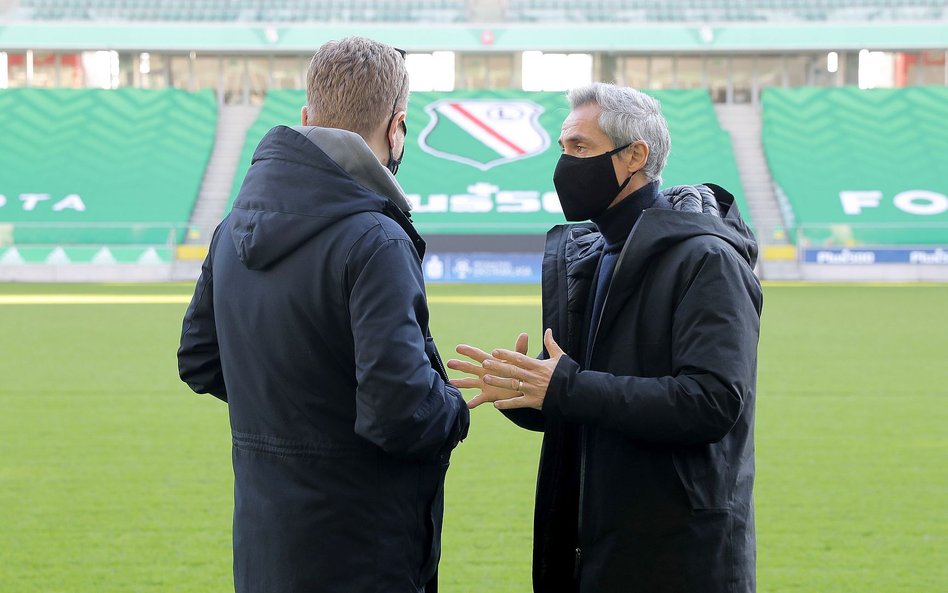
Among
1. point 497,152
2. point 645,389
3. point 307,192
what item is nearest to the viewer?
point 307,192

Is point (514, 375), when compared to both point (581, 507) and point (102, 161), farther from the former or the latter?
point (102, 161)

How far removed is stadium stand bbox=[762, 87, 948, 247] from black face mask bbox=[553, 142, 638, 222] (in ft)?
80.1

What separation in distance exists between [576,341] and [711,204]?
451mm

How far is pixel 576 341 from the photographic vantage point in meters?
2.70

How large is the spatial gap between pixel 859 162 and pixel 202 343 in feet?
105

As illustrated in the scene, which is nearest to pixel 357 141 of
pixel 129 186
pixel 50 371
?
pixel 50 371

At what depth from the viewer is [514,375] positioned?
2471 millimetres

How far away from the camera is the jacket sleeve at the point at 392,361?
2160mm

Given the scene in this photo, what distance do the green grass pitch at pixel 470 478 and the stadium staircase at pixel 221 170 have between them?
16740 millimetres

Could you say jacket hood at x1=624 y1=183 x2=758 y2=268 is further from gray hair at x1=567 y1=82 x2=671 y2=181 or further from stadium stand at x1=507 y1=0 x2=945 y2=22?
stadium stand at x1=507 y1=0 x2=945 y2=22

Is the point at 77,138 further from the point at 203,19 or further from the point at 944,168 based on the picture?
the point at 944,168

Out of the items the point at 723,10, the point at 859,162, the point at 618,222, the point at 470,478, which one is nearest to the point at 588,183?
the point at 618,222

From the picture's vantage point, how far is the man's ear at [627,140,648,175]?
8.66 feet

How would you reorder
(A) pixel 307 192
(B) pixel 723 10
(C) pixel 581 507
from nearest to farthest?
(A) pixel 307 192
(C) pixel 581 507
(B) pixel 723 10
